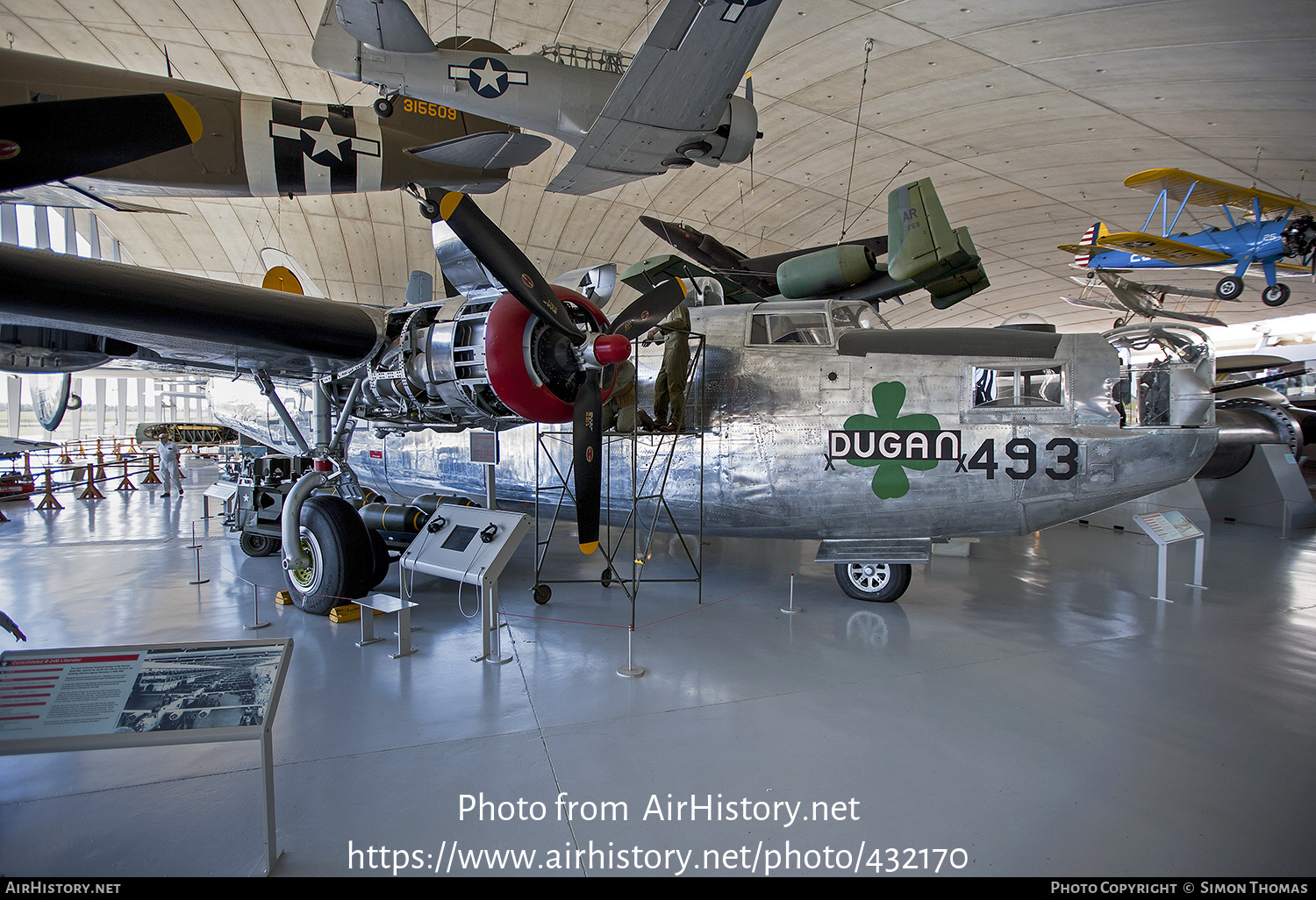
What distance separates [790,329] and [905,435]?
175cm

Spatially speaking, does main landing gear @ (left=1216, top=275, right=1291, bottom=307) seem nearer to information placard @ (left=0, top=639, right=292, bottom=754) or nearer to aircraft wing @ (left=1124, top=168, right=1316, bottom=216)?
aircraft wing @ (left=1124, top=168, right=1316, bottom=216)

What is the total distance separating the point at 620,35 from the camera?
1327cm

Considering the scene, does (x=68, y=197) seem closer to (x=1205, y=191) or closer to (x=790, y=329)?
(x=790, y=329)

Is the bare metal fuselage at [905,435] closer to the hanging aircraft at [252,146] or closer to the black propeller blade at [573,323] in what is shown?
the black propeller blade at [573,323]

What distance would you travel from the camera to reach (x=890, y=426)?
6414 mm

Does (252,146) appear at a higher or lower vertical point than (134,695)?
higher

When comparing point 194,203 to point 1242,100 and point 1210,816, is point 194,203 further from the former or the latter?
point 1242,100

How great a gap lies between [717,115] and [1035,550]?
9019 mm

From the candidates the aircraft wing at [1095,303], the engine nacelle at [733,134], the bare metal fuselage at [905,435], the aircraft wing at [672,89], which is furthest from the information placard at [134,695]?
the aircraft wing at [1095,303]

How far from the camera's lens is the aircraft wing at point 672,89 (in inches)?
306

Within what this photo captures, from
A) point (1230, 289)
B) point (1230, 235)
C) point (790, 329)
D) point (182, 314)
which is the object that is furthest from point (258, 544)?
point (1230, 235)

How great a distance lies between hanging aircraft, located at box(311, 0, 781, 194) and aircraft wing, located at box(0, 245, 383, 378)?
5.21 m

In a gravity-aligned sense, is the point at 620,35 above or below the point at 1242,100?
above

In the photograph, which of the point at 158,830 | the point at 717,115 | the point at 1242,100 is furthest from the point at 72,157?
the point at 1242,100
